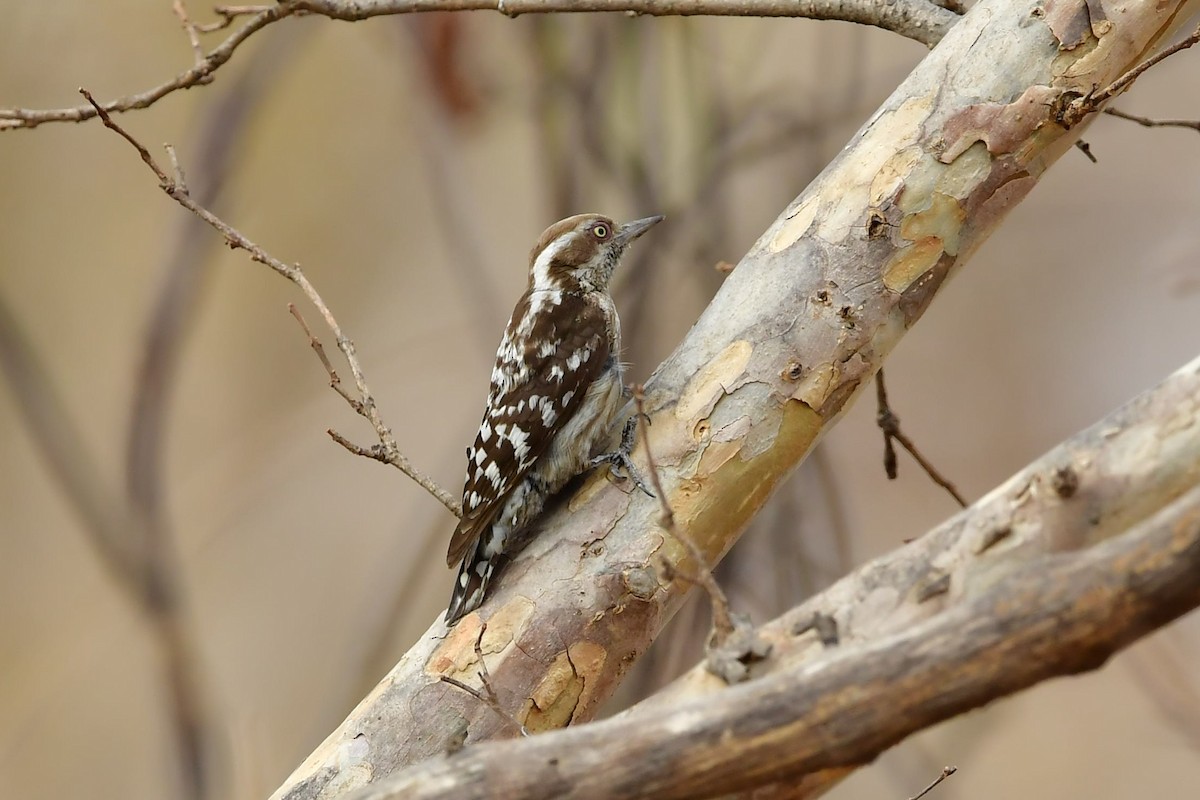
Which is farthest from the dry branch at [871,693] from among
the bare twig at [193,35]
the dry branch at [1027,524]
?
Result: the bare twig at [193,35]

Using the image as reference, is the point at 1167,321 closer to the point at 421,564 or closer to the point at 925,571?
the point at 421,564

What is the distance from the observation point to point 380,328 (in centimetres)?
623

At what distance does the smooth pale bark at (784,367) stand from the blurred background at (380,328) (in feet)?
7.61

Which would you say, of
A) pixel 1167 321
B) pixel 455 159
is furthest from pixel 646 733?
pixel 455 159

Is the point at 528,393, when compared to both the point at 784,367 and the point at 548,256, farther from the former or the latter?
the point at 784,367

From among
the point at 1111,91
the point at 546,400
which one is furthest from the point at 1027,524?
the point at 546,400

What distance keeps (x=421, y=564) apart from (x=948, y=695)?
3788 millimetres

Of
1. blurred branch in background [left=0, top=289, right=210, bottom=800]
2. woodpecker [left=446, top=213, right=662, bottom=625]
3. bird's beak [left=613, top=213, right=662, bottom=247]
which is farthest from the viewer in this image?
blurred branch in background [left=0, top=289, right=210, bottom=800]

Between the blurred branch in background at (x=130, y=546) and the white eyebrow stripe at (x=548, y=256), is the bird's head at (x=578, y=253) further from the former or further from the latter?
the blurred branch in background at (x=130, y=546)

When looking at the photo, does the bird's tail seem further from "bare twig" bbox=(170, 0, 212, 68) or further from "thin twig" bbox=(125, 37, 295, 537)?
"thin twig" bbox=(125, 37, 295, 537)

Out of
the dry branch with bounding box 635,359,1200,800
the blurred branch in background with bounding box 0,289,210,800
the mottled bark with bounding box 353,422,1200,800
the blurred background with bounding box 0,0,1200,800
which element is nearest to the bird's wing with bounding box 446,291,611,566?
the dry branch with bounding box 635,359,1200,800

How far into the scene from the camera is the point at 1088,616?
114 cm

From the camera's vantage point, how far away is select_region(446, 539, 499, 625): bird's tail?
2.32 meters

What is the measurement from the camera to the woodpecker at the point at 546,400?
2.48 meters
